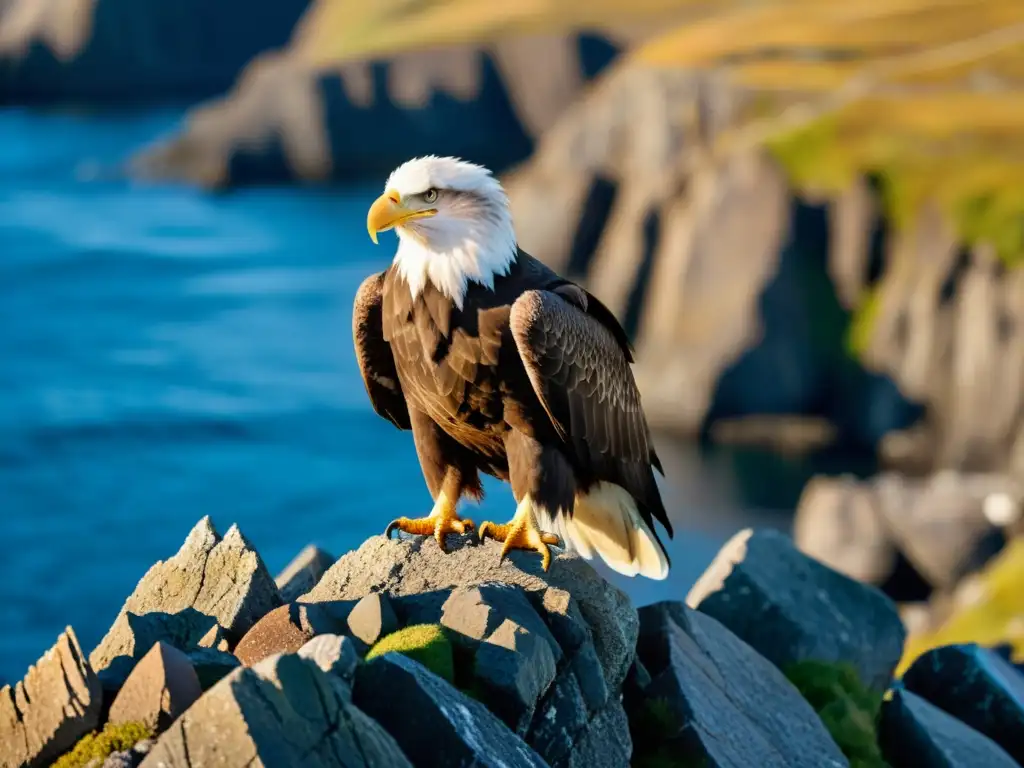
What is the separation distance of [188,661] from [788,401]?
53.6 meters

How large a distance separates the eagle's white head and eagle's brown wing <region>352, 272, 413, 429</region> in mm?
544

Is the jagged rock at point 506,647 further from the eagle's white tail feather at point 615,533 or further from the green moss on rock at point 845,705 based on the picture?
the green moss on rock at point 845,705

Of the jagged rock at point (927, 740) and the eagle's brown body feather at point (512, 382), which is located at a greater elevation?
the eagle's brown body feather at point (512, 382)

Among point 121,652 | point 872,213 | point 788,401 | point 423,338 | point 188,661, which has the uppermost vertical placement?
point 872,213

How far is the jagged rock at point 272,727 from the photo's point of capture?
25.1 feet

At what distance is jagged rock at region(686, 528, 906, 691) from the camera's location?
14.4 metres

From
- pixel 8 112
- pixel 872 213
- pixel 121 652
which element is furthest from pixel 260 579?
pixel 8 112

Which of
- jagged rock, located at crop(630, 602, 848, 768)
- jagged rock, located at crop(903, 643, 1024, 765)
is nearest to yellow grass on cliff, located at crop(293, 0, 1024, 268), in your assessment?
jagged rock, located at crop(903, 643, 1024, 765)

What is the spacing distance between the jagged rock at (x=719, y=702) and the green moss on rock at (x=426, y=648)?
2.41m

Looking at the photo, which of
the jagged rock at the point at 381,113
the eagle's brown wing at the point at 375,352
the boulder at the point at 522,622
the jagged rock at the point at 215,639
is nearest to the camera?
the boulder at the point at 522,622

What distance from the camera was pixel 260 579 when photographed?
11.2 m

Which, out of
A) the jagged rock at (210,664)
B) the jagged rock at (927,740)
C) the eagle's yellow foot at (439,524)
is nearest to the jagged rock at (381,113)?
the jagged rock at (927,740)

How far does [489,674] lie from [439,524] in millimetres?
1616

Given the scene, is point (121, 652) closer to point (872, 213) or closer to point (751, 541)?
point (751, 541)
